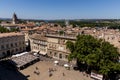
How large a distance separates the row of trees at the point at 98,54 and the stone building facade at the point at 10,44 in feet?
80.2

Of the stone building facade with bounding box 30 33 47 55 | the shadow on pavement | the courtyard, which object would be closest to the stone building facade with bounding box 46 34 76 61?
the stone building facade with bounding box 30 33 47 55

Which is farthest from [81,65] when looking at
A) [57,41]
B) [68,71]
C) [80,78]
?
[57,41]

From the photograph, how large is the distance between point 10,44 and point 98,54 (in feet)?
106

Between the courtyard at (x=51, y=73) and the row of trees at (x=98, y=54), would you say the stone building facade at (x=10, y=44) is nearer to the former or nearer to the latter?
the courtyard at (x=51, y=73)

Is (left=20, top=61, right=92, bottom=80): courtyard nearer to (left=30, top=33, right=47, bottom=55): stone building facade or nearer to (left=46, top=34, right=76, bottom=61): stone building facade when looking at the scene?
(left=46, top=34, right=76, bottom=61): stone building facade

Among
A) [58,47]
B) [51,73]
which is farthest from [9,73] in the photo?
[58,47]

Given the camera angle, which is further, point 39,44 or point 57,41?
point 39,44

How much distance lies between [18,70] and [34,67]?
4.29 meters

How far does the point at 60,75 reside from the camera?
38906 mm

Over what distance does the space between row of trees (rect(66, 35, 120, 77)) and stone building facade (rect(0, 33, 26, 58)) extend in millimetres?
24434

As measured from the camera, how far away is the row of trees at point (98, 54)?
112ft

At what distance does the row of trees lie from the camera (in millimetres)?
34219

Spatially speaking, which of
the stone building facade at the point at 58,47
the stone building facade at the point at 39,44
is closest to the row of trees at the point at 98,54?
the stone building facade at the point at 58,47

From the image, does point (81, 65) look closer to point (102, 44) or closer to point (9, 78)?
point (102, 44)
